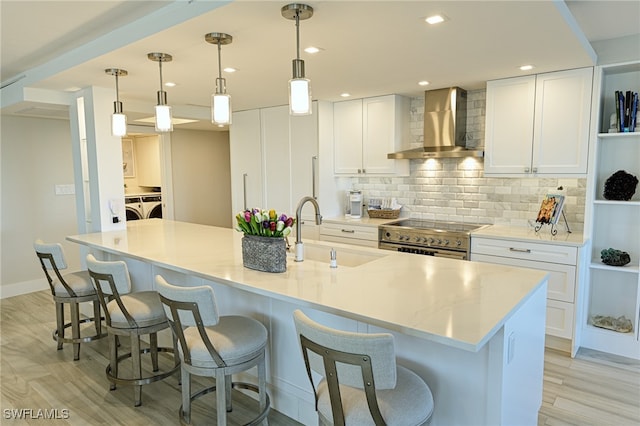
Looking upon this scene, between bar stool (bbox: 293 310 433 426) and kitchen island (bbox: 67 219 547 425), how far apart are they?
178 mm

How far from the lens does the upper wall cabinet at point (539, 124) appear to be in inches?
130

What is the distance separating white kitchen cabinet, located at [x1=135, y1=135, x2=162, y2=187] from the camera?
7.84 m

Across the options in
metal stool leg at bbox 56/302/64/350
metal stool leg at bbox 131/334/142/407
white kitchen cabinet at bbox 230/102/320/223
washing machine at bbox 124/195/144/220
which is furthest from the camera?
washing machine at bbox 124/195/144/220

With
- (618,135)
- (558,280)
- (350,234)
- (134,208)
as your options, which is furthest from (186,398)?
(134,208)

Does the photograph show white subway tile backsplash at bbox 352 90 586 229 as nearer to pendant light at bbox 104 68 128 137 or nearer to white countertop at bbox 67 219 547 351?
white countertop at bbox 67 219 547 351

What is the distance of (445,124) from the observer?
4051mm

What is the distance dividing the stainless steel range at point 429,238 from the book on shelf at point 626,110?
4.55 ft

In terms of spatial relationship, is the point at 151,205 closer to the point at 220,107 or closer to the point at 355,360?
the point at 220,107

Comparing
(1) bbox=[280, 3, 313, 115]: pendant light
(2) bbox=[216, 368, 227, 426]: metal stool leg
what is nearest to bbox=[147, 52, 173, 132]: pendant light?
(1) bbox=[280, 3, 313, 115]: pendant light

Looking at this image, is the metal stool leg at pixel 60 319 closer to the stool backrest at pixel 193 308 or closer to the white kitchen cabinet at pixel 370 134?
the stool backrest at pixel 193 308

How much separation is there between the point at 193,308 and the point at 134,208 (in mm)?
5642

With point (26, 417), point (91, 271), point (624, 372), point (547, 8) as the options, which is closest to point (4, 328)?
point (26, 417)

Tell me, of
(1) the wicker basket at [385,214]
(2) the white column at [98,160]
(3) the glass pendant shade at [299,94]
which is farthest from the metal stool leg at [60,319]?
(1) the wicker basket at [385,214]

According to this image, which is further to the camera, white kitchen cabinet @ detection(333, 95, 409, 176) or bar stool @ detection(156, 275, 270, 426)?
white kitchen cabinet @ detection(333, 95, 409, 176)
